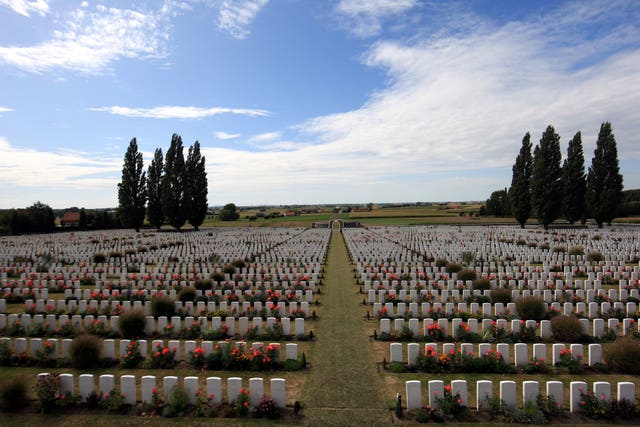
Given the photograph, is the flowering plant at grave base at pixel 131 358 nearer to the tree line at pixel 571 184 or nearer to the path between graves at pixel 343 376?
the path between graves at pixel 343 376

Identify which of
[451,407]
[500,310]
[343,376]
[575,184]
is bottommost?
[343,376]

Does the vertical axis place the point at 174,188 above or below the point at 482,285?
above

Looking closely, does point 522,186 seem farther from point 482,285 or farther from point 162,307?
point 162,307

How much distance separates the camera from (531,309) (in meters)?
13.3

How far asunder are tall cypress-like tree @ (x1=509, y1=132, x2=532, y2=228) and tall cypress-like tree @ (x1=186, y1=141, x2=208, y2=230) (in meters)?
52.9

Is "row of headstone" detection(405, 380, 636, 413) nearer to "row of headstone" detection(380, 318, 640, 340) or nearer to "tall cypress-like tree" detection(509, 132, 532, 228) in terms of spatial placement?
"row of headstone" detection(380, 318, 640, 340)

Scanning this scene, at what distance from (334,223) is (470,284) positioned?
221 feet

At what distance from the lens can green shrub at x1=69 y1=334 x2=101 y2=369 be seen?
9.86m

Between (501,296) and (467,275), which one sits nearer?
(501,296)

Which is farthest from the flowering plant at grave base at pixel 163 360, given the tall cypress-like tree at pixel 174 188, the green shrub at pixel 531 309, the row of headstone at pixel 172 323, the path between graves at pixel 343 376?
the tall cypress-like tree at pixel 174 188

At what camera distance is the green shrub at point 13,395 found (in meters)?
7.94

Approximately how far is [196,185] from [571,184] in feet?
202

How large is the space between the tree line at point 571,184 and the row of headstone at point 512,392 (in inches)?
2078

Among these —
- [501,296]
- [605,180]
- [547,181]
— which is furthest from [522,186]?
[501,296]
